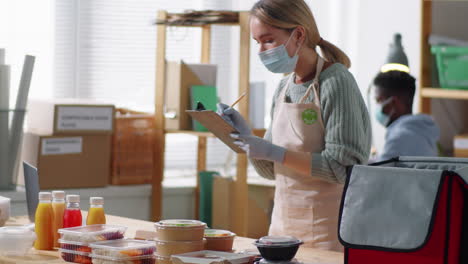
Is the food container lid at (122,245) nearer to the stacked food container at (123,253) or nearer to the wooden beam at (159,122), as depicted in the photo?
the stacked food container at (123,253)

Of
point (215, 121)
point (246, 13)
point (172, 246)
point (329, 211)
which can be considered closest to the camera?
point (172, 246)

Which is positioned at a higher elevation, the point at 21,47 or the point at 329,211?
the point at 21,47

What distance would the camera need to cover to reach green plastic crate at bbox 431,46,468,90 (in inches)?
168

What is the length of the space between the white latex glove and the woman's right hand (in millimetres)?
32

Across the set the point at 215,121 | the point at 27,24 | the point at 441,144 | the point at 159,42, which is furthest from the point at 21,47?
A: the point at 441,144

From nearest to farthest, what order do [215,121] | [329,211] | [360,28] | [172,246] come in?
[172,246] < [215,121] < [329,211] < [360,28]

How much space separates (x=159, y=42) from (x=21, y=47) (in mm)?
733

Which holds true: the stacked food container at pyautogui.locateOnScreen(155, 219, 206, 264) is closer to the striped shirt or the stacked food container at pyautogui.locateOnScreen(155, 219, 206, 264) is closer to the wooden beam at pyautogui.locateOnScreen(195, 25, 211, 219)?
the striped shirt

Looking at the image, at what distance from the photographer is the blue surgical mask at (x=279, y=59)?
2.76 m

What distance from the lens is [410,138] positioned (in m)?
3.56

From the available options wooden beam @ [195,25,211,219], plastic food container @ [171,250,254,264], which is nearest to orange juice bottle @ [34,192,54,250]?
plastic food container @ [171,250,254,264]

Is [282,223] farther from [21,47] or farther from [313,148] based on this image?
[21,47]

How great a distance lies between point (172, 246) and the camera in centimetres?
209

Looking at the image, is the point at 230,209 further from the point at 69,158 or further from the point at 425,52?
the point at 425,52
